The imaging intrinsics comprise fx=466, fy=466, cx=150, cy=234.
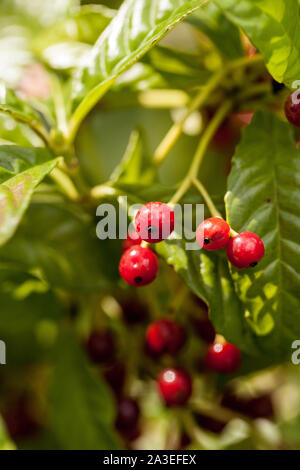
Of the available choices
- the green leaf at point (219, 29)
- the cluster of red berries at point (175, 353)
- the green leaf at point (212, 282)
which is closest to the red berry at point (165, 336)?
the cluster of red berries at point (175, 353)

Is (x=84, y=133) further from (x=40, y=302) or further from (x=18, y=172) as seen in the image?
(x=18, y=172)

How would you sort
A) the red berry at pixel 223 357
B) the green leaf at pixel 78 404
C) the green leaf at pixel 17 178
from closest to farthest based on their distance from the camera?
the green leaf at pixel 17 178, the red berry at pixel 223 357, the green leaf at pixel 78 404

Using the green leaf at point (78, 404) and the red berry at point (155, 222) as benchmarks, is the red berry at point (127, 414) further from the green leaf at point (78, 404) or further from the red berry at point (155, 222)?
the red berry at point (155, 222)

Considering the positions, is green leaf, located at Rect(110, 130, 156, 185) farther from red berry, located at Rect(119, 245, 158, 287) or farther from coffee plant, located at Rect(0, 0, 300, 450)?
red berry, located at Rect(119, 245, 158, 287)

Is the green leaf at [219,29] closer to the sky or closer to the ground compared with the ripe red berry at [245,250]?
closer to the sky

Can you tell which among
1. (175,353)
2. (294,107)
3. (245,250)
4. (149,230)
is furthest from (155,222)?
(175,353)

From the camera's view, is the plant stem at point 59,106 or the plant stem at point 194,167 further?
the plant stem at point 59,106

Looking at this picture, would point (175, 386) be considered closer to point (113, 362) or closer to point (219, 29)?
point (113, 362)

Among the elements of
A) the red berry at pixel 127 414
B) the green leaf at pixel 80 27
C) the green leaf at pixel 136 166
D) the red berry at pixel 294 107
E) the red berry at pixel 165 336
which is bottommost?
the red berry at pixel 127 414
